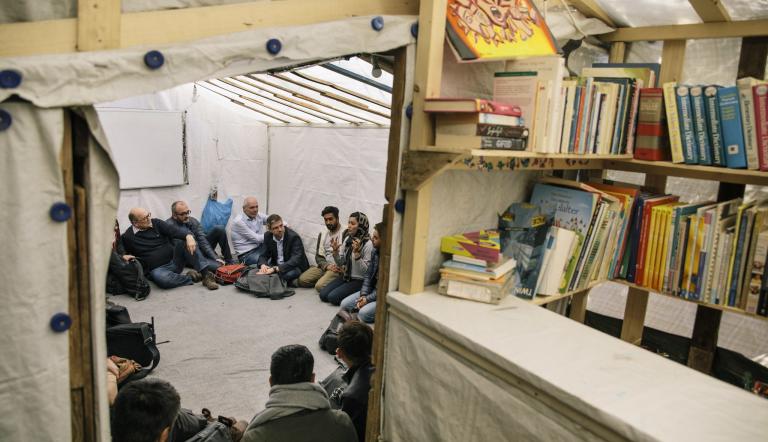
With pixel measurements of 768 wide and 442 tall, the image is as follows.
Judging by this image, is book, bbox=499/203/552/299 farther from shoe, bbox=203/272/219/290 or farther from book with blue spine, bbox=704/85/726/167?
shoe, bbox=203/272/219/290

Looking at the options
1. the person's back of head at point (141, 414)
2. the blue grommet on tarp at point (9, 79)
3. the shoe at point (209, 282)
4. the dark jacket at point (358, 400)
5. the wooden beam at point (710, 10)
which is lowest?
the shoe at point (209, 282)

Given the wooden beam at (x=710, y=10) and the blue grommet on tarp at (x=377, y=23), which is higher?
the wooden beam at (x=710, y=10)

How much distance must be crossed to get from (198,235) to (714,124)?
5.14 meters

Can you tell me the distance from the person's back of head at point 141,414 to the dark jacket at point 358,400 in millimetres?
803

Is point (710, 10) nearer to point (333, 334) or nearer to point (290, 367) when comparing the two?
point (290, 367)

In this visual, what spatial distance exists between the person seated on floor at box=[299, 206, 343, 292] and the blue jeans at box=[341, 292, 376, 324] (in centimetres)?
65

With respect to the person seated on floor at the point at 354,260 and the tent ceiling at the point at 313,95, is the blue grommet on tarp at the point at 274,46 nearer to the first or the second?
the tent ceiling at the point at 313,95

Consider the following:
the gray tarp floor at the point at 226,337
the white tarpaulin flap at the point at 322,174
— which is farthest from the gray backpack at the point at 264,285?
the white tarpaulin flap at the point at 322,174

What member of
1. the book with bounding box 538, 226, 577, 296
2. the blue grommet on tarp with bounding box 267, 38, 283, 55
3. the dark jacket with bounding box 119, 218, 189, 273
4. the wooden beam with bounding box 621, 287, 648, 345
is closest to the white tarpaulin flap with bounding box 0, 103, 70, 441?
the blue grommet on tarp with bounding box 267, 38, 283, 55

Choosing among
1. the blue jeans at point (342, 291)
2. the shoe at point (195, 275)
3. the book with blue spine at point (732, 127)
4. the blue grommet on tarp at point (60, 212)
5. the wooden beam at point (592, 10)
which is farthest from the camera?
the shoe at point (195, 275)

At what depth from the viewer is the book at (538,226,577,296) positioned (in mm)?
2092

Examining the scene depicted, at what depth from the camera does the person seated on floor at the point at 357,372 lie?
7.30ft

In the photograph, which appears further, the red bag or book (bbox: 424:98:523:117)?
the red bag

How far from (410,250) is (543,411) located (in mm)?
706
